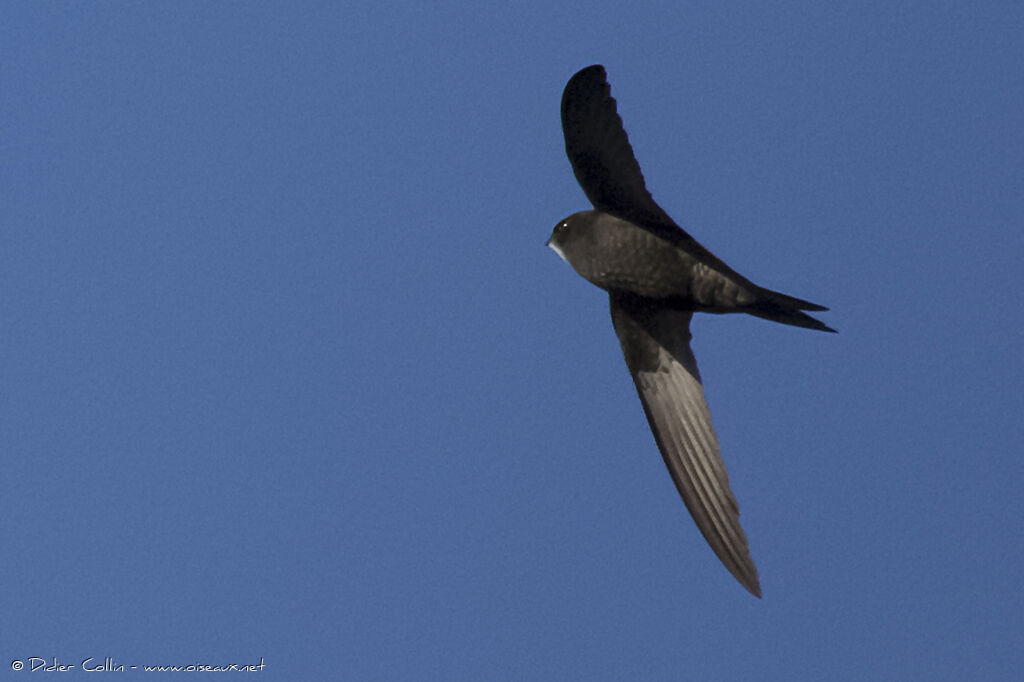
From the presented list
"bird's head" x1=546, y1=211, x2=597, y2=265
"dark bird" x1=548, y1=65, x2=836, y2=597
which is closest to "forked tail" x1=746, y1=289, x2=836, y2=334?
"dark bird" x1=548, y1=65, x2=836, y2=597

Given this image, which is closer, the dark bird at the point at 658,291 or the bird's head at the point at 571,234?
the dark bird at the point at 658,291

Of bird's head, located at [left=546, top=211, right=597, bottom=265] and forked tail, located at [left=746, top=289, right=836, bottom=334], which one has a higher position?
bird's head, located at [left=546, top=211, right=597, bottom=265]

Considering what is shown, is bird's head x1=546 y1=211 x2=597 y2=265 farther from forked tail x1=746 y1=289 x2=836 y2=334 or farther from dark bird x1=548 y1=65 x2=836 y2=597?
forked tail x1=746 y1=289 x2=836 y2=334

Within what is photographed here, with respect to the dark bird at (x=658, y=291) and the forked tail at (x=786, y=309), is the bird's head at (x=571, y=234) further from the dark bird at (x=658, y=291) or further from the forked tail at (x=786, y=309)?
the forked tail at (x=786, y=309)

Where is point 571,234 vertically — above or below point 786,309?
above

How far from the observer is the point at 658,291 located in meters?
3.05

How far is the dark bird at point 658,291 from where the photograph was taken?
2953mm

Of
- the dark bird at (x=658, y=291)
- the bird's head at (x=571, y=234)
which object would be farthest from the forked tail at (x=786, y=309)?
the bird's head at (x=571, y=234)

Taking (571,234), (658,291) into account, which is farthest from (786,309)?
(571,234)

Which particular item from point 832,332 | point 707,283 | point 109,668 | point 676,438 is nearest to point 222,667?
point 109,668

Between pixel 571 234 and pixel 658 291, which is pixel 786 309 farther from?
pixel 571 234

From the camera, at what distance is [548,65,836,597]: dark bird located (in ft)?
9.69

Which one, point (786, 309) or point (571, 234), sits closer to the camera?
point (786, 309)

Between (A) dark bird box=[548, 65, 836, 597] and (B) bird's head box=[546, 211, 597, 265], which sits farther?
(B) bird's head box=[546, 211, 597, 265]
